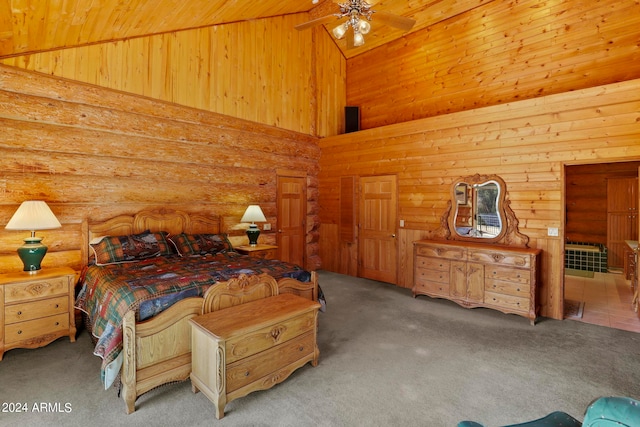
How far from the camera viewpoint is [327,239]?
6867mm

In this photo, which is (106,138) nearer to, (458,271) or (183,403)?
(183,403)

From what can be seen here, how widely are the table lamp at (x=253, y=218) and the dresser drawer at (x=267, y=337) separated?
106 inches

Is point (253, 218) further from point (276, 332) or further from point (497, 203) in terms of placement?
point (497, 203)

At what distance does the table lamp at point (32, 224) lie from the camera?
3.19m

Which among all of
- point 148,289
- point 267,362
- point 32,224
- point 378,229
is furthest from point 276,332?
point 378,229

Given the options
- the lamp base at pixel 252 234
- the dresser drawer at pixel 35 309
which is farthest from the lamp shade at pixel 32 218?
the lamp base at pixel 252 234

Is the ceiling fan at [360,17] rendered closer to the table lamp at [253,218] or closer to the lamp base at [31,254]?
the table lamp at [253,218]

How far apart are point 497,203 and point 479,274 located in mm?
1081

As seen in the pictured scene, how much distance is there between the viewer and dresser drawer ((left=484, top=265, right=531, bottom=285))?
404cm

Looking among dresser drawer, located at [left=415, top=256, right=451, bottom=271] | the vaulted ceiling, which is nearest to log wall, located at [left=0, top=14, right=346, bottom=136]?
the vaulted ceiling

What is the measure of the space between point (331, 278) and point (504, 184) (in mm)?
3353

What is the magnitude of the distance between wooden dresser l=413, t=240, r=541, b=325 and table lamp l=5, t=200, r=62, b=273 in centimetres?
463

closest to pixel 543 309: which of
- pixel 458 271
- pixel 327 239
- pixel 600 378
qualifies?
pixel 458 271

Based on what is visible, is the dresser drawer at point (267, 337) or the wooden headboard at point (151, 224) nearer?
the dresser drawer at point (267, 337)
